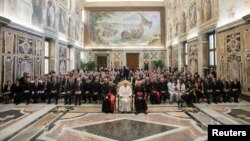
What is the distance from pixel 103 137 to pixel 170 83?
6794 millimetres

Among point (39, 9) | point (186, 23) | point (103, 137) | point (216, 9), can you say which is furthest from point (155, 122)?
point (186, 23)

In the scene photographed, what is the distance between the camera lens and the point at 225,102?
38.3 ft

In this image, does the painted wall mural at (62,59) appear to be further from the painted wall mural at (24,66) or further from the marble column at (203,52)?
the marble column at (203,52)

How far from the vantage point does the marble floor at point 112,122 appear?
6582mm

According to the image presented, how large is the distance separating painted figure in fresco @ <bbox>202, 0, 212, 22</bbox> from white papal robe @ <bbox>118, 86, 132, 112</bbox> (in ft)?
27.8

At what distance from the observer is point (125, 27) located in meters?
31.6

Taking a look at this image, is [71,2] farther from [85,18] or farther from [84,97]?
[84,97]

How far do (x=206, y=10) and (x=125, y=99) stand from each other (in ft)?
30.8

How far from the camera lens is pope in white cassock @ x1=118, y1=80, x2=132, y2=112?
32.9ft

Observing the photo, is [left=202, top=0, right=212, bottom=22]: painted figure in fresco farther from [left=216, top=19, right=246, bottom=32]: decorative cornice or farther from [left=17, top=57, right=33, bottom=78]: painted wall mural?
[left=17, top=57, right=33, bottom=78]: painted wall mural

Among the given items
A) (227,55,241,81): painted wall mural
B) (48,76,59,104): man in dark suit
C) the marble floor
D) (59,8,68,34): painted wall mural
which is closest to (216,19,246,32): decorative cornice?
(227,55,241,81): painted wall mural

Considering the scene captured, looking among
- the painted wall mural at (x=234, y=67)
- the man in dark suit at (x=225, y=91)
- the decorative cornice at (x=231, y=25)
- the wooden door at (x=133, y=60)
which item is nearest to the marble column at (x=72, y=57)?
the wooden door at (x=133, y=60)

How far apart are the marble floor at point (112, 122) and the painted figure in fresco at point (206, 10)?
269 inches

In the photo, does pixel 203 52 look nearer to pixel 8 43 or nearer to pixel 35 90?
pixel 35 90
